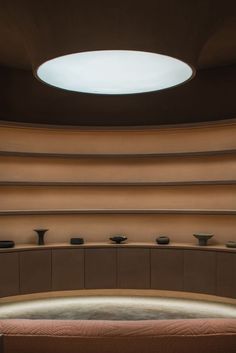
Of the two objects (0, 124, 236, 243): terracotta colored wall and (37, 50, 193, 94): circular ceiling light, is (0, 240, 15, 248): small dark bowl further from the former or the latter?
(37, 50, 193, 94): circular ceiling light

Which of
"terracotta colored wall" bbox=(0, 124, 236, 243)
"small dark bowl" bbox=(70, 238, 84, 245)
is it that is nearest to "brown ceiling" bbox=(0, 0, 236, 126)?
"terracotta colored wall" bbox=(0, 124, 236, 243)

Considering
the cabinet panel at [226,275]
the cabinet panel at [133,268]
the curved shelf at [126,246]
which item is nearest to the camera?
the cabinet panel at [226,275]

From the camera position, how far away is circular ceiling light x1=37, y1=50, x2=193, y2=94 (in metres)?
4.26

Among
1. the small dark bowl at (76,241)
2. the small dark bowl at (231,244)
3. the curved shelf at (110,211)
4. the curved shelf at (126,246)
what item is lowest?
the curved shelf at (126,246)

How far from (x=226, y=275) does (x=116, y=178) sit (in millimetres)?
2106

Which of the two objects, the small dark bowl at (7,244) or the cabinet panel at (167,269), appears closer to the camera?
the small dark bowl at (7,244)

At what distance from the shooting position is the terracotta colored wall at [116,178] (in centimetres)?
579

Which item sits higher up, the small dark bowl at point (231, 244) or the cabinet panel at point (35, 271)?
the small dark bowl at point (231, 244)

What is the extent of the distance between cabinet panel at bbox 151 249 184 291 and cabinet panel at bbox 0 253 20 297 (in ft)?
5.86

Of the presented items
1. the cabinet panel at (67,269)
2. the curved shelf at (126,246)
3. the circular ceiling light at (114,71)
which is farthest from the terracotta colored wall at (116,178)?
the circular ceiling light at (114,71)

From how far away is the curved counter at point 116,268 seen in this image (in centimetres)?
523

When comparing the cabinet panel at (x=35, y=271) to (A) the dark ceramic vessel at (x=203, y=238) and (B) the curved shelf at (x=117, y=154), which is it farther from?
(A) the dark ceramic vessel at (x=203, y=238)

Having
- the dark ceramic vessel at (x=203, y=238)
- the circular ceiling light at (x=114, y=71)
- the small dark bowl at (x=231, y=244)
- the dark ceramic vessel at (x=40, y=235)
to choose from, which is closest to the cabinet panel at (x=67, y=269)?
the dark ceramic vessel at (x=40, y=235)

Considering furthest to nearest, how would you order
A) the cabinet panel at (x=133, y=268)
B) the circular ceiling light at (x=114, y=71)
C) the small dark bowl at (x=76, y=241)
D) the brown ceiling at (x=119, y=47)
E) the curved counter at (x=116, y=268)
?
the small dark bowl at (x=76, y=241)
the cabinet panel at (x=133, y=268)
the curved counter at (x=116, y=268)
the circular ceiling light at (x=114, y=71)
the brown ceiling at (x=119, y=47)
